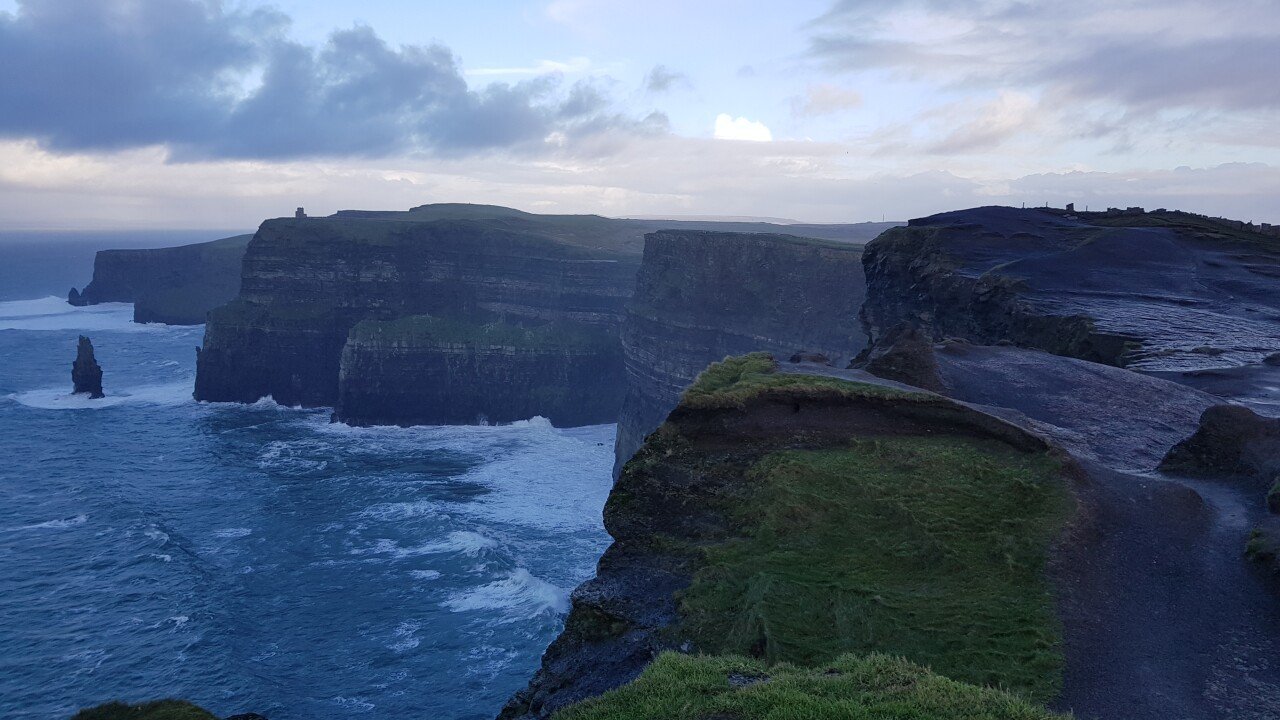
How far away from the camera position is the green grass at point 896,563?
10.4 meters

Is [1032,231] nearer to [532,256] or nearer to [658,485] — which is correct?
[658,485]

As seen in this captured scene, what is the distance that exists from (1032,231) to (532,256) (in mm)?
67063

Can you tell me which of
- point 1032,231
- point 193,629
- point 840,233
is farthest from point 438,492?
point 840,233

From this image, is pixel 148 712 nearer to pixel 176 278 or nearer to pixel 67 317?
pixel 176 278

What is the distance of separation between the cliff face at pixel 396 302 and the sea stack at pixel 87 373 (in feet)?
29.1

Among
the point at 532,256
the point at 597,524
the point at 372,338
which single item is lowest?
the point at 597,524

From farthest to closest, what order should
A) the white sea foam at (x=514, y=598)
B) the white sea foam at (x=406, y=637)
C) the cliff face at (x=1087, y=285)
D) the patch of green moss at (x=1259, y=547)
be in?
the white sea foam at (x=514, y=598) → the white sea foam at (x=406, y=637) → the cliff face at (x=1087, y=285) → the patch of green moss at (x=1259, y=547)

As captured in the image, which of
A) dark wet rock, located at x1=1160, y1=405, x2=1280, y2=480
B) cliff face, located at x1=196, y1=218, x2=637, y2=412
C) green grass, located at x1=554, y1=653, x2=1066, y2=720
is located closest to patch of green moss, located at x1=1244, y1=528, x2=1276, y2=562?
dark wet rock, located at x1=1160, y1=405, x2=1280, y2=480

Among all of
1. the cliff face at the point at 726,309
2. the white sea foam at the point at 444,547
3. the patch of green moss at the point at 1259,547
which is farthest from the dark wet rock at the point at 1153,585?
the cliff face at the point at 726,309

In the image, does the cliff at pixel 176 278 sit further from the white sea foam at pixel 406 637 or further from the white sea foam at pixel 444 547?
the white sea foam at pixel 406 637

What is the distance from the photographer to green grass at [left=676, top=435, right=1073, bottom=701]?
10422mm

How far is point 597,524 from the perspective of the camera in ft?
175

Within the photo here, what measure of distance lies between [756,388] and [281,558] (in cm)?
3713

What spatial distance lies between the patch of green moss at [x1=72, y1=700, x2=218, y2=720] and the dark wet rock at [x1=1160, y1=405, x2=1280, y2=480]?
18028 millimetres
